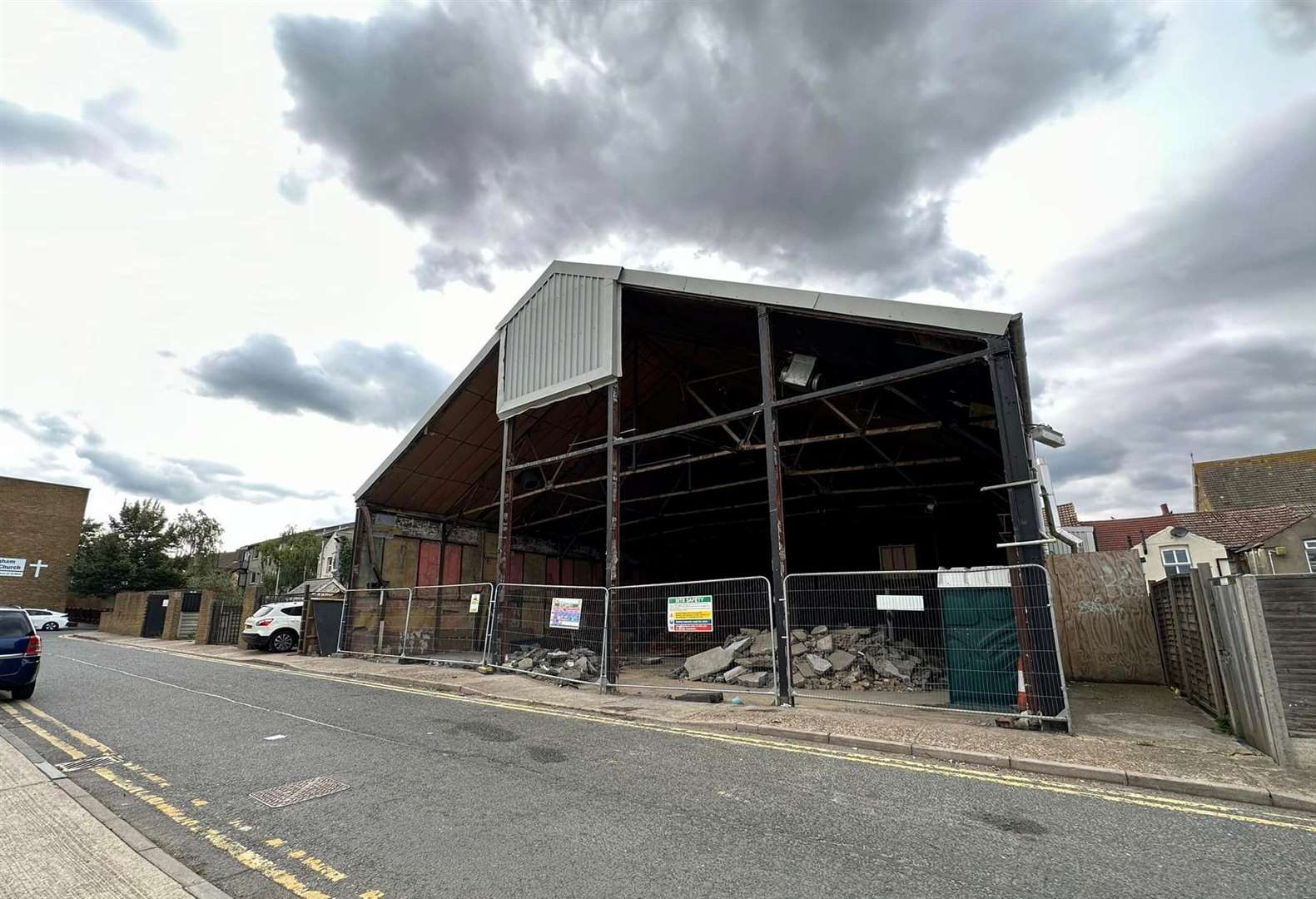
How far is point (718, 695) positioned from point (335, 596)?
15.9 metres

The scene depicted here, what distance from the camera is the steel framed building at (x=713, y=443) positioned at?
9961 millimetres

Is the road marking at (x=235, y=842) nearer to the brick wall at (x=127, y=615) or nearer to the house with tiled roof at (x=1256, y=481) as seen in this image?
the brick wall at (x=127, y=615)

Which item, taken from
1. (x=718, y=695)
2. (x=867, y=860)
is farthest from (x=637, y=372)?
(x=867, y=860)

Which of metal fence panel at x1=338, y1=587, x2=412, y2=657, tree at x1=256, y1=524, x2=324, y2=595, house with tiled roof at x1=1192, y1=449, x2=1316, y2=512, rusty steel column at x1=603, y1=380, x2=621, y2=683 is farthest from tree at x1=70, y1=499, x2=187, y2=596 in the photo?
house with tiled roof at x1=1192, y1=449, x2=1316, y2=512

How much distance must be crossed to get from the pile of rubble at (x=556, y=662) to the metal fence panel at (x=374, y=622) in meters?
4.69

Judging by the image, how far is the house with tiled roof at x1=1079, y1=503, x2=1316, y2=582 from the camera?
2555 centimetres

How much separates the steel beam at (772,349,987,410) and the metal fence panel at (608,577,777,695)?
125 inches

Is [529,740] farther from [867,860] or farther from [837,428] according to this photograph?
[837,428]

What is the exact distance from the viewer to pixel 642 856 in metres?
3.72

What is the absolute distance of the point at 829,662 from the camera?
12117 millimetres

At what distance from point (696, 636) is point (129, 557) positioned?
158ft

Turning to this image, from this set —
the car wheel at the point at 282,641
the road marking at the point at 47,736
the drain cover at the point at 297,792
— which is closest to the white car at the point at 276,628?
the car wheel at the point at 282,641

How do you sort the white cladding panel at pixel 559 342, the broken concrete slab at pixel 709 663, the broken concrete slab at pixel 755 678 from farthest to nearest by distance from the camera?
the white cladding panel at pixel 559 342 < the broken concrete slab at pixel 709 663 < the broken concrete slab at pixel 755 678

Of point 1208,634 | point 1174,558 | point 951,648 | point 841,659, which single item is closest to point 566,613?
point 841,659
